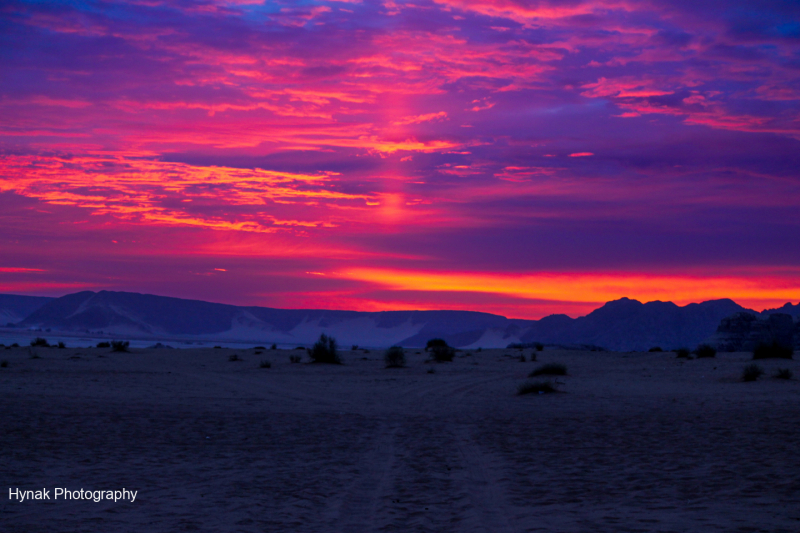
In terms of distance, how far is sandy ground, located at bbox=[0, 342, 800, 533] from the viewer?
7.53 metres

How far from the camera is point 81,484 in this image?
9117 millimetres

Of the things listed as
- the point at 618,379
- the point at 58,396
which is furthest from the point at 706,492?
the point at 618,379

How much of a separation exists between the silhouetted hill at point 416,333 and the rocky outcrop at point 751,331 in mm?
42114

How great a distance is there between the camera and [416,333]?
655ft

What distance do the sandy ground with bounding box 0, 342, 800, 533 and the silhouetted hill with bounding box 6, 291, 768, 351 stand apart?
301 feet

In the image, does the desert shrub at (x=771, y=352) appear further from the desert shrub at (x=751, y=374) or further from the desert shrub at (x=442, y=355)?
the desert shrub at (x=442, y=355)

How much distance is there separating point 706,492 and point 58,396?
16.0m

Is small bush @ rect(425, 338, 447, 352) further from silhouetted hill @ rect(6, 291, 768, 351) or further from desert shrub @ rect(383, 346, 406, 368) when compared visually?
silhouetted hill @ rect(6, 291, 768, 351)

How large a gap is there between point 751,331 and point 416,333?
5650 inches

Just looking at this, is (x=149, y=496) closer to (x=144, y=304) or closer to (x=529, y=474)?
(x=529, y=474)

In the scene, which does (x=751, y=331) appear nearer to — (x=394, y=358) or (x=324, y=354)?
(x=394, y=358)

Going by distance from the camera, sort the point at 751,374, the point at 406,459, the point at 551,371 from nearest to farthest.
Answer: the point at 406,459 → the point at 751,374 → the point at 551,371

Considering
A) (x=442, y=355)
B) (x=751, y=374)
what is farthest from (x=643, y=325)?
(x=751, y=374)

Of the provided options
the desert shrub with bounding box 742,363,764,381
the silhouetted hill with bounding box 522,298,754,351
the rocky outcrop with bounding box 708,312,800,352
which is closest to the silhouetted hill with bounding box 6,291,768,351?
the silhouetted hill with bounding box 522,298,754,351
